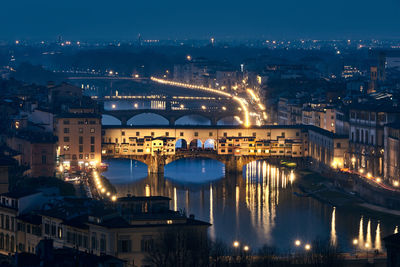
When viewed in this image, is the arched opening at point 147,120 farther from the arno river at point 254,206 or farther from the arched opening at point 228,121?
the arno river at point 254,206

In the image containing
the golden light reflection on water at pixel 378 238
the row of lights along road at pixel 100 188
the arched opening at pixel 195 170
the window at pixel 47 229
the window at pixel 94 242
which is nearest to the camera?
the window at pixel 94 242

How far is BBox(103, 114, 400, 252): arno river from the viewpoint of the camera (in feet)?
63.7

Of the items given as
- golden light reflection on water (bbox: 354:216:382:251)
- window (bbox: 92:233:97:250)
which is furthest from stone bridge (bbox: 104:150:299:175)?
window (bbox: 92:233:97:250)

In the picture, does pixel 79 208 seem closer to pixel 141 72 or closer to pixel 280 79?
pixel 280 79

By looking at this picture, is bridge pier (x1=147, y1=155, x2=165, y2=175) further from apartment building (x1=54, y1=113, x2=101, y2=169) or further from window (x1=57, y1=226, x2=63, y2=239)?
window (x1=57, y1=226, x2=63, y2=239)

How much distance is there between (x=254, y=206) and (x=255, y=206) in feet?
0.08

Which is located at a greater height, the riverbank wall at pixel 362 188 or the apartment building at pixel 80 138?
the apartment building at pixel 80 138

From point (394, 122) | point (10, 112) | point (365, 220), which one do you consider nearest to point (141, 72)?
point (10, 112)

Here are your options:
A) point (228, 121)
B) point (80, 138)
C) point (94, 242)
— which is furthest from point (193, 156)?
point (94, 242)

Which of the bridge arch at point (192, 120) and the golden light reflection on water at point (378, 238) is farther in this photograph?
the bridge arch at point (192, 120)

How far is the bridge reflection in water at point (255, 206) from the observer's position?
1944cm

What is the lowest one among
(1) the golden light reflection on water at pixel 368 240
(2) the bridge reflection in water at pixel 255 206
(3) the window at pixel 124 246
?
(1) the golden light reflection on water at pixel 368 240

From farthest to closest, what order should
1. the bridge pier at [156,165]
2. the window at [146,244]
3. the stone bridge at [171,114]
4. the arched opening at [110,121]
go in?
the arched opening at [110,121] → the stone bridge at [171,114] → the bridge pier at [156,165] → the window at [146,244]

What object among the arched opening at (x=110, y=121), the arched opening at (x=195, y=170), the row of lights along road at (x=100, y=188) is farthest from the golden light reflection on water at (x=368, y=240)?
the arched opening at (x=110, y=121)
